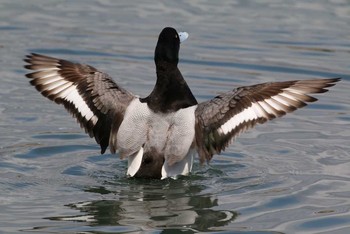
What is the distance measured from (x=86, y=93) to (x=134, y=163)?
799 mm

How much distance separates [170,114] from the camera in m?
8.70

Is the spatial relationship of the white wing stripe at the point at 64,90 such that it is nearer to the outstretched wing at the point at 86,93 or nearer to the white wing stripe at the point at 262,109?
the outstretched wing at the point at 86,93

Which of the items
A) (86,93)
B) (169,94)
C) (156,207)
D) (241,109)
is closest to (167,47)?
(169,94)

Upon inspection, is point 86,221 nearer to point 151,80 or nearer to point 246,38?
point 151,80

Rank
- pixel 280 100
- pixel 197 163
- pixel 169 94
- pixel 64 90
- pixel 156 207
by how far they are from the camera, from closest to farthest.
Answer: pixel 156 207
pixel 280 100
pixel 169 94
pixel 64 90
pixel 197 163

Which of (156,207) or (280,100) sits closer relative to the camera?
(156,207)

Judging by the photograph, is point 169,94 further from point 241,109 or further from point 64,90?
point 64,90

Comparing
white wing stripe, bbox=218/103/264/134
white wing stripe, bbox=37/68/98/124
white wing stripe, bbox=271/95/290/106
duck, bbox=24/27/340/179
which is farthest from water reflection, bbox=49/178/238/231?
white wing stripe, bbox=271/95/290/106

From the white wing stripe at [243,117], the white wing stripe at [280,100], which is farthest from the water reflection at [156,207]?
the white wing stripe at [280,100]

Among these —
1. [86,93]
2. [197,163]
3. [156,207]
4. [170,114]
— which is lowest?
[156,207]

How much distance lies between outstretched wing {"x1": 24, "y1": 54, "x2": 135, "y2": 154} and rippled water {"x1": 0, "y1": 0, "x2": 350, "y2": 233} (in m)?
0.44

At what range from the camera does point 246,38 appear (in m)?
14.4

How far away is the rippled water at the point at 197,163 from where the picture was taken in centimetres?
782

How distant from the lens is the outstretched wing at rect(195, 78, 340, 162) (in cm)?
845
